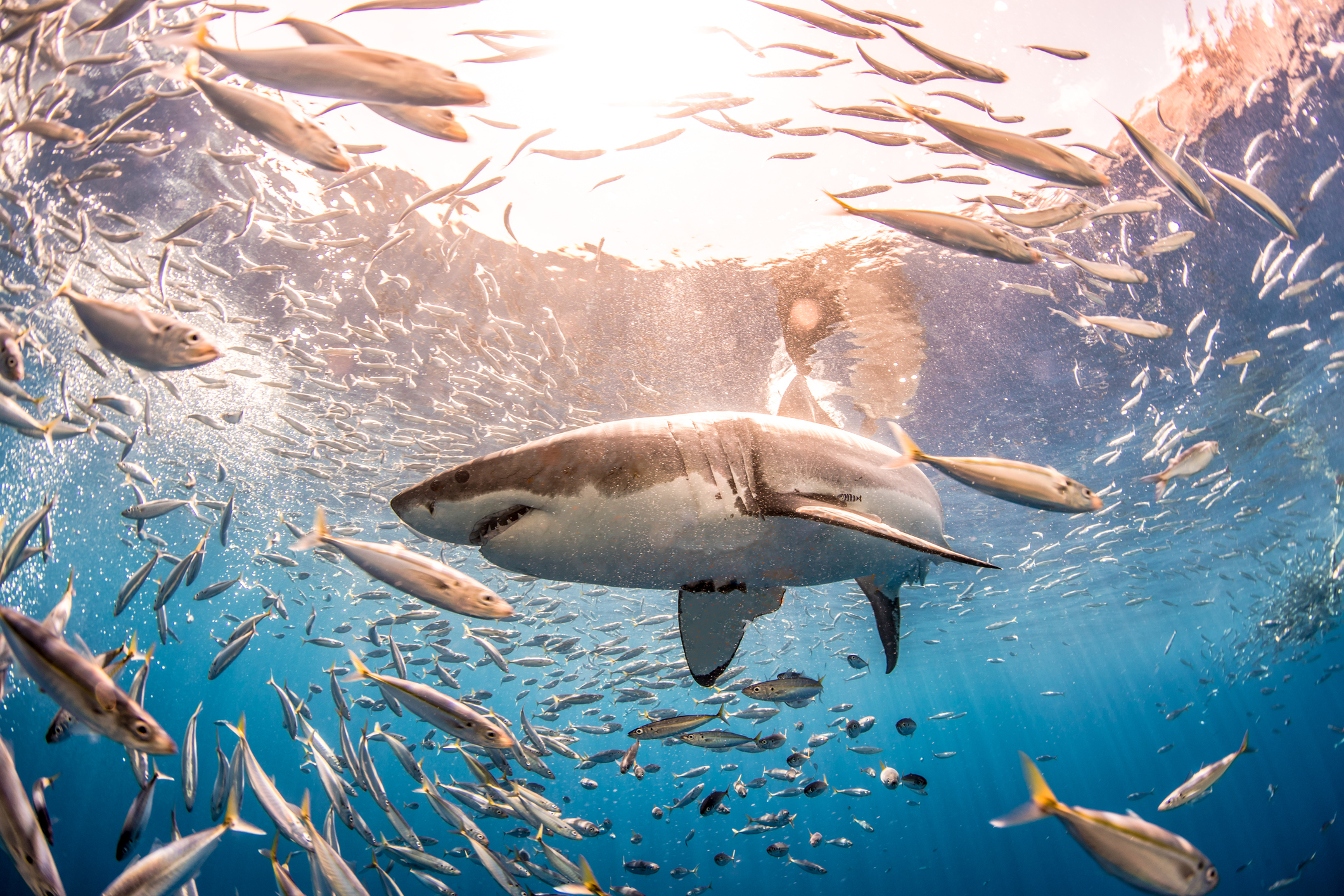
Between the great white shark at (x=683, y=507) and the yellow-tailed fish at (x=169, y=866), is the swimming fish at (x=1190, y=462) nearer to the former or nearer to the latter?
the great white shark at (x=683, y=507)

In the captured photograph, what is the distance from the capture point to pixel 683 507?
2.35 m

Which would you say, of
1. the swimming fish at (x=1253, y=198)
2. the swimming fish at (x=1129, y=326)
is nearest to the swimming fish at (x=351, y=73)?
the swimming fish at (x=1253, y=198)

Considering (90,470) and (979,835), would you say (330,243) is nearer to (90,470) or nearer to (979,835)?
(90,470)

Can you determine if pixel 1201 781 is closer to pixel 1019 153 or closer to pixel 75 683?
pixel 1019 153

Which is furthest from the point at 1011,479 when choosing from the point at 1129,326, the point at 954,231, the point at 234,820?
the point at 234,820

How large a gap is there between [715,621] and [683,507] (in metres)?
1.29

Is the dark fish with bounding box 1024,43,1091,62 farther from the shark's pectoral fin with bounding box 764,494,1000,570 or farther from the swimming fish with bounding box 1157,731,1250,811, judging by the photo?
the swimming fish with bounding box 1157,731,1250,811

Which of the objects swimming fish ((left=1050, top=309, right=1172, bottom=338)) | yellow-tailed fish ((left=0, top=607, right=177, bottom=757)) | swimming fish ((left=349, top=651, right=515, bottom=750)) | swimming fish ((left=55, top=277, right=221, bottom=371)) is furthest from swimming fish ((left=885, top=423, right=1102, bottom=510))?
yellow-tailed fish ((left=0, top=607, right=177, bottom=757))

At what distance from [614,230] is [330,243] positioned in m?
3.74

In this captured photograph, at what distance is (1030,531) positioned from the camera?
59.7ft

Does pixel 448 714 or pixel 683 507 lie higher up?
pixel 683 507

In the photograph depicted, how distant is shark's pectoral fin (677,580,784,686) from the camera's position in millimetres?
3215

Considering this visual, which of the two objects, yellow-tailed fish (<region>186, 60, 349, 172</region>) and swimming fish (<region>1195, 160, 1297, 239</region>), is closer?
yellow-tailed fish (<region>186, 60, 349, 172</region>)

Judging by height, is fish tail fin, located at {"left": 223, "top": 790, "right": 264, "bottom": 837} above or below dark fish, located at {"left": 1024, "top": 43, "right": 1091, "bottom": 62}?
below
